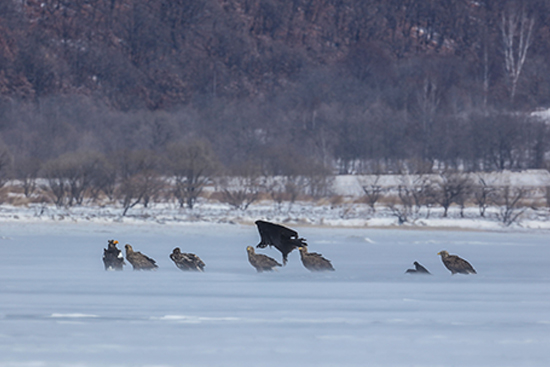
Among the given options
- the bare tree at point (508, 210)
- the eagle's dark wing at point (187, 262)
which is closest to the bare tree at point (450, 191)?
the bare tree at point (508, 210)

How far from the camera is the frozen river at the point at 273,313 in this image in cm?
701

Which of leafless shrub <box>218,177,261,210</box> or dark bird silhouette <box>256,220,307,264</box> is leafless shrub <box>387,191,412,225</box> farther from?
dark bird silhouette <box>256,220,307,264</box>

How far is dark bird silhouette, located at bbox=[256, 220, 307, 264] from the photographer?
459 inches

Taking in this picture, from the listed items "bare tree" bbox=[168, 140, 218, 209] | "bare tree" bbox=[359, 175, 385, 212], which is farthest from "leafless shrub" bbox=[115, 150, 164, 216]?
"bare tree" bbox=[359, 175, 385, 212]

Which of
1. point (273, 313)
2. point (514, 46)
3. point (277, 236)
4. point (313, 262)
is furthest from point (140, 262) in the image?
point (514, 46)

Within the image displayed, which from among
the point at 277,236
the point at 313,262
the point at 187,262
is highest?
the point at 277,236

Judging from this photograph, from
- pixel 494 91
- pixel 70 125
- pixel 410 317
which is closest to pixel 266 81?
pixel 494 91

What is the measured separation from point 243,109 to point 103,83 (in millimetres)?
17770

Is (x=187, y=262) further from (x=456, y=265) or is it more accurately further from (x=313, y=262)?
(x=456, y=265)

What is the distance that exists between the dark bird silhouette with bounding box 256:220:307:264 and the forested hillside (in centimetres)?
2468

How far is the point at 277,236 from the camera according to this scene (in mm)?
11789

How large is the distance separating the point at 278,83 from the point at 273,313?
278ft

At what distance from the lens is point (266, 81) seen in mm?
94312

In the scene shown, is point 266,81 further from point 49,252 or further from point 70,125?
point 49,252
